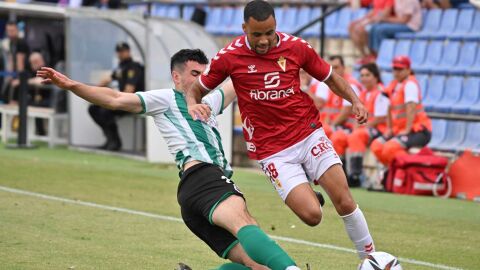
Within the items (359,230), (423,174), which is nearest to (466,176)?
(423,174)

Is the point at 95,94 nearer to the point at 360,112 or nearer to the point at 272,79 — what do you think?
the point at 272,79

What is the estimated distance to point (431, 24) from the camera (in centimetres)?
1927

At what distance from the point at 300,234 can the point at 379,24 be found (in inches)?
356

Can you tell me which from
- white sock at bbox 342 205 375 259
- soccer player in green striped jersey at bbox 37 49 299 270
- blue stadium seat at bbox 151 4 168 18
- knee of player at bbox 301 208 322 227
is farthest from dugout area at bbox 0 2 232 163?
soccer player in green striped jersey at bbox 37 49 299 270

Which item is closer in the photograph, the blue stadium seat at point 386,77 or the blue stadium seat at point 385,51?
the blue stadium seat at point 386,77

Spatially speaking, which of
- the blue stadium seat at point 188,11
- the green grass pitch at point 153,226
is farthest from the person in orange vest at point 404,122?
the blue stadium seat at point 188,11

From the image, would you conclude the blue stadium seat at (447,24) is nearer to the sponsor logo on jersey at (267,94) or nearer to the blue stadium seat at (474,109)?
the blue stadium seat at (474,109)

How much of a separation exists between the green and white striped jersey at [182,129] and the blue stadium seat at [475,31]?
11434 mm

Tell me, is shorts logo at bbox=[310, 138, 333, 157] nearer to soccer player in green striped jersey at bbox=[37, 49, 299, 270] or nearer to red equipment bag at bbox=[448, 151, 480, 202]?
soccer player in green striped jersey at bbox=[37, 49, 299, 270]

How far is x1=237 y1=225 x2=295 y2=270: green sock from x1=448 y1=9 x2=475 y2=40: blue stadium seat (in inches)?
492

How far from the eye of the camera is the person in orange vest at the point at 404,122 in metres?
14.8

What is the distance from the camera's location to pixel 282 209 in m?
12.8

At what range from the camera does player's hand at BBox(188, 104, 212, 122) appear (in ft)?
23.7

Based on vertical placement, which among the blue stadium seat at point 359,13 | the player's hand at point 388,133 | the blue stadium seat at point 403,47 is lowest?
the player's hand at point 388,133
